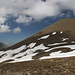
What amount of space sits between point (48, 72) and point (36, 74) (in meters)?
2.02

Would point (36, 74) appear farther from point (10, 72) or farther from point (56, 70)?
point (10, 72)

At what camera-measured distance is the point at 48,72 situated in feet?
76.0

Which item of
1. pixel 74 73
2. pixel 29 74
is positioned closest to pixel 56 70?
pixel 74 73

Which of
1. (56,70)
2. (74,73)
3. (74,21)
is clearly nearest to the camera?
(74,73)

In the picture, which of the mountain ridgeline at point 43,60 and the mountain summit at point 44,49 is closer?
the mountain ridgeline at point 43,60

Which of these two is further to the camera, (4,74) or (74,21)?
(74,21)

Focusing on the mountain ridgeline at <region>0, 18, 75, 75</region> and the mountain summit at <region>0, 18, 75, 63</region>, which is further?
the mountain summit at <region>0, 18, 75, 63</region>

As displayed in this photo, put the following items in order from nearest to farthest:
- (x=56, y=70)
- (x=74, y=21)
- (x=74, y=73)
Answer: (x=74, y=73)
(x=56, y=70)
(x=74, y=21)

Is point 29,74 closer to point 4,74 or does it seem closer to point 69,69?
point 4,74

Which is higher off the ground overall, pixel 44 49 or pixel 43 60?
pixel 44 49

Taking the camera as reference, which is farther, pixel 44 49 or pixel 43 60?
pixel 44 49

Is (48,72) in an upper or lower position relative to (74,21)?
lower

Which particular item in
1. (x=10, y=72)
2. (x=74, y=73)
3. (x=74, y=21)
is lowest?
(x=74, y=73)

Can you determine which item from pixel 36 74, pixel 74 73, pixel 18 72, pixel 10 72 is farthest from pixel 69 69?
pixel 10 72
